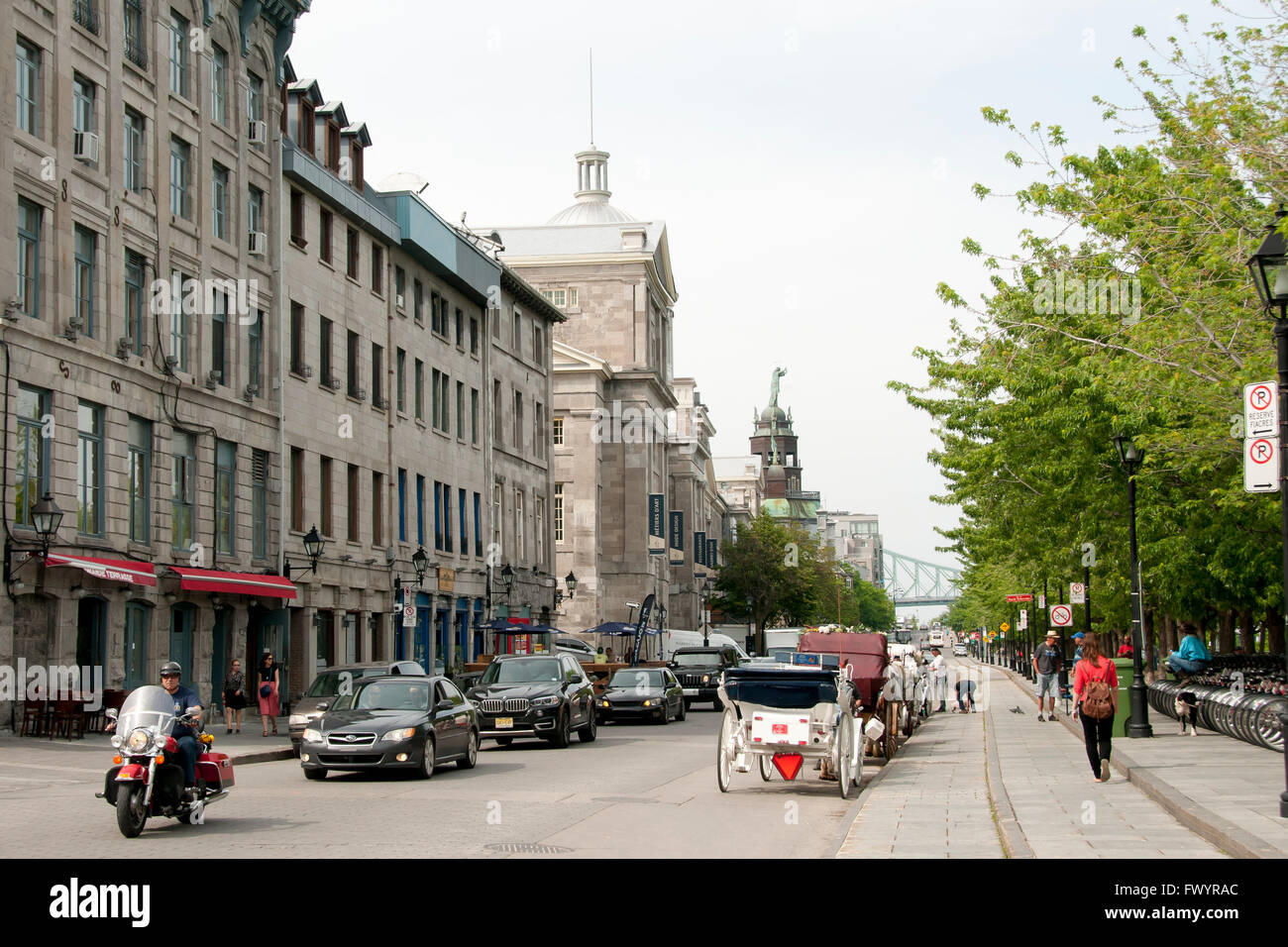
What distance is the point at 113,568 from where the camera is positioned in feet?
92.7

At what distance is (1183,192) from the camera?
20453 mm

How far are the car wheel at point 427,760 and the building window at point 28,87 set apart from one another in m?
15.2

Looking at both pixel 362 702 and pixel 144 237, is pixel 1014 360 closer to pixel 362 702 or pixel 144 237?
pixel 362 702

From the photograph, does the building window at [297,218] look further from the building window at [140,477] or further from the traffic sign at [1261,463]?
the traffic sign at [1261,463]

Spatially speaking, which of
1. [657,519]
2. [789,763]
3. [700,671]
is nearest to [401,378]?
[700,671]

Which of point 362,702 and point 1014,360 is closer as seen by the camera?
point 362,702

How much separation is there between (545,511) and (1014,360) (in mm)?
39695

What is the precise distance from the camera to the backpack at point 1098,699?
1798 cm

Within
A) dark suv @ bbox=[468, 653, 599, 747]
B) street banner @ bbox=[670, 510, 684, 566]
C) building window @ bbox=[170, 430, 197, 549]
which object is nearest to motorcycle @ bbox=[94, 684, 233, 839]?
dark suv @ bbox=[468, 653, 599, 747]

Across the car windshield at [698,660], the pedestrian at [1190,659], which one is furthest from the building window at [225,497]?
the pedestrian at [1190,659]

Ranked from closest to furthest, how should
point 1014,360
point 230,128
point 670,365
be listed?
point 1014,360
point 230,128
point 670,365

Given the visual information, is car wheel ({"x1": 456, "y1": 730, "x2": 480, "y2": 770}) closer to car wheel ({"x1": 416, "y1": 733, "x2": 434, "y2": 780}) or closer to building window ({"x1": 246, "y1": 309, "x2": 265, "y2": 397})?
car wheel ({"x1": 416, "y1": 733, "x2": 434, "y2": 780})
